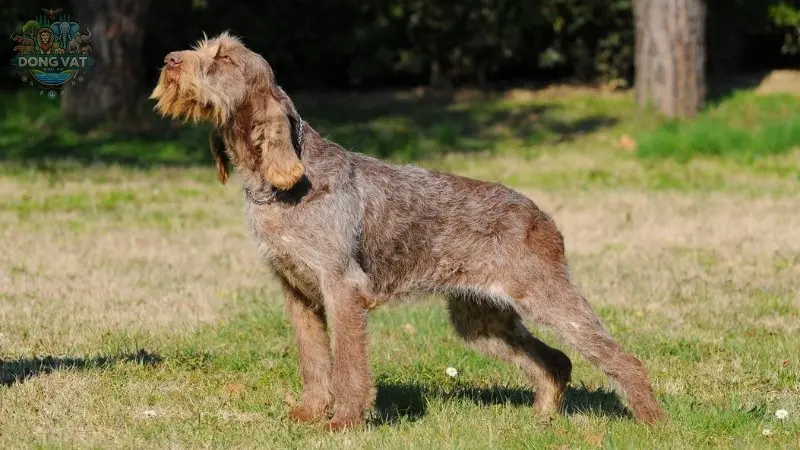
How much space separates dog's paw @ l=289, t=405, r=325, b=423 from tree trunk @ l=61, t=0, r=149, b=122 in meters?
12.6

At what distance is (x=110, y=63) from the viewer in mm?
18844

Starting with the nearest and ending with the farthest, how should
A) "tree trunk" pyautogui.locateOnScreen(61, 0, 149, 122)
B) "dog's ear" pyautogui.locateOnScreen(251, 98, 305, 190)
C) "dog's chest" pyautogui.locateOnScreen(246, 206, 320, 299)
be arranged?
"dog's ear" pyautogui.locateOnScreen(251, 98, 305, 190)
"dog's chest" pyautogui.locateOnScreen(246, 206, 320, 299)
"tree trunk" pyautogui.locateOnScreen(61, 0, 149, 122)

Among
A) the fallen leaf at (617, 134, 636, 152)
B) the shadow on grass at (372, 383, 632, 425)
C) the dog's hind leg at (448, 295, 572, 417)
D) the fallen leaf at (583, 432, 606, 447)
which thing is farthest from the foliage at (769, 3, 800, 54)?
the fallen leaf at (583, 432, 606, 447)

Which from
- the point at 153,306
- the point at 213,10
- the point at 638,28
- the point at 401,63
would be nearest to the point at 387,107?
the point at 401,63

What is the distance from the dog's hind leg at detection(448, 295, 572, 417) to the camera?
683 cm

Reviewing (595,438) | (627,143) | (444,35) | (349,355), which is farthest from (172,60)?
(444,35)

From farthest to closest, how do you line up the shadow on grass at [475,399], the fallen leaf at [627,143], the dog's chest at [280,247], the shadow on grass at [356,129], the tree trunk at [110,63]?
the tree trunk at [110,63] → the fallen leaf at [627,143] → the shadow on grass at [356,129] → the shadow on grass at [475,399] → the dog's chest at [280,247]

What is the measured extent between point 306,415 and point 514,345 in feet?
4.02

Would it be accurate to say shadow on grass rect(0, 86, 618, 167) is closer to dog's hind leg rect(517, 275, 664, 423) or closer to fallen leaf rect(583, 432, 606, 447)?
dog's hind leg rect(517, 275, 664, 423)

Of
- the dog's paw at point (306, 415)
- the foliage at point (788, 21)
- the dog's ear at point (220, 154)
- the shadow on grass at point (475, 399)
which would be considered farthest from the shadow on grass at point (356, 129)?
the dog's paw at point (306, 415)

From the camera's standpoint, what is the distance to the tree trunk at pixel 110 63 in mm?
18500

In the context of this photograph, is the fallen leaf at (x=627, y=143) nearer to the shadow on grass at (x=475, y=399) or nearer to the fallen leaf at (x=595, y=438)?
the shadow on grass at (x=475, y=399)

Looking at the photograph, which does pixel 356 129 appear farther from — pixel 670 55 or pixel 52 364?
pixel 52 364

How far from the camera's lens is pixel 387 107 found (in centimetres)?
2317
